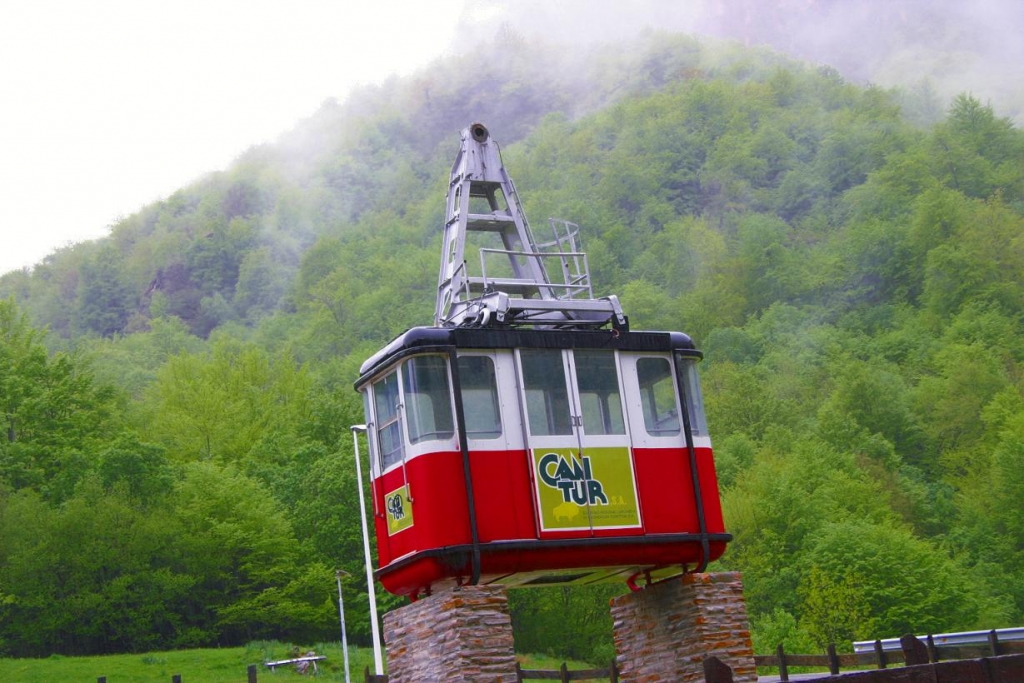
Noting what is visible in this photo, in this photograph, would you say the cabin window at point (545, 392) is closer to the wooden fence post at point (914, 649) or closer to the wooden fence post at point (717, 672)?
the wooden fence post at point (914, 649)

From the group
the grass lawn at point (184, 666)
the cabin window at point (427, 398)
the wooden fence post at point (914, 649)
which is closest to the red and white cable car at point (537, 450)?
the cabin window at point (427, 398)

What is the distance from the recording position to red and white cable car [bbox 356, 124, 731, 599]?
46.2ft

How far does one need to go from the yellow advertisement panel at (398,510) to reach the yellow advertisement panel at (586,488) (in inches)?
61.3

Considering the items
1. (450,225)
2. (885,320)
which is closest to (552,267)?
(885,320)

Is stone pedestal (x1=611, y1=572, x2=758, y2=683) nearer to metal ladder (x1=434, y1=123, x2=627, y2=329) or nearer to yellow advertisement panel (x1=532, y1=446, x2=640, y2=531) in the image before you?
yellow advertisement panel (x1=532, y1=446, x2=640, y2=531)

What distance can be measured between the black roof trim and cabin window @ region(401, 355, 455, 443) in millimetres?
216

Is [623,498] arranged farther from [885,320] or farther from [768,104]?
[768,104]

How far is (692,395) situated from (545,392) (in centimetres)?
218

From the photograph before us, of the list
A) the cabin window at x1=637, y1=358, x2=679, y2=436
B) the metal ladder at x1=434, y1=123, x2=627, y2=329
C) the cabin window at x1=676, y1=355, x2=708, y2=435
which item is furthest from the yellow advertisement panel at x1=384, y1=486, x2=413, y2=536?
the cabin window at x1=676, y1=355, x2=708, y2=435

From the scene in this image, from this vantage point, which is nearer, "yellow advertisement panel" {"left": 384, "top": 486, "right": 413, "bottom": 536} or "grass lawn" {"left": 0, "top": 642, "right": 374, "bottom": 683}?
"yellow advertisement panel" {"left": 384, "top": 486, "right": 413, "bottom": 536}

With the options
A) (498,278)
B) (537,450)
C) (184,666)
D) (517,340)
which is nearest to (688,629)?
(537,450)

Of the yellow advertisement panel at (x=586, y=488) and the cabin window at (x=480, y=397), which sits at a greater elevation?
the cabin window at (x=480, y=397)

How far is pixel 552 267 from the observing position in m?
88.7

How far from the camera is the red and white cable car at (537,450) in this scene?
14.1 metres
